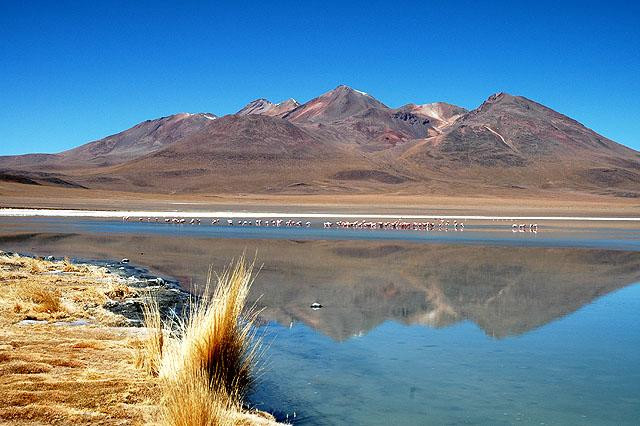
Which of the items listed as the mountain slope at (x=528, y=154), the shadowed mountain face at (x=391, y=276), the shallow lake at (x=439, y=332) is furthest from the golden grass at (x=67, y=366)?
the mountain slope at (x=528, y=154)

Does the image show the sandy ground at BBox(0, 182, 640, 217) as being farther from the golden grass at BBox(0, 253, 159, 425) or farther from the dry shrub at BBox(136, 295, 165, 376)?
the dry shrub at BBox(136, 295, 165, 376)

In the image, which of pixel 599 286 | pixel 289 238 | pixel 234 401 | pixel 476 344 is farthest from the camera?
pixel 289 238

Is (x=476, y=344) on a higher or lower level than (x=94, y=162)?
A: lower

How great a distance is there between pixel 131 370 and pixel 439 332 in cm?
406

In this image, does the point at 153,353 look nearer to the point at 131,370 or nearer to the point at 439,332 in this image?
the point at 131,370

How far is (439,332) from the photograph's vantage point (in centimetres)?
855

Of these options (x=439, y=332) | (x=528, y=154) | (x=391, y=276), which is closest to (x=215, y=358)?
(x=439, y=332)

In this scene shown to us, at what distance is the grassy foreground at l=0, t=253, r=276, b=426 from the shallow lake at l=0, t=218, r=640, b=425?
2.10 feet

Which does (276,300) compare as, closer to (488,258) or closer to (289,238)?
(488,258)

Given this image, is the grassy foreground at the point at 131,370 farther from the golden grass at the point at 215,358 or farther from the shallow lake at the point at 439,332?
the shallow lake at the point at 439,332

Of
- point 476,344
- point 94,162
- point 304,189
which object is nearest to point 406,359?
point 476,344

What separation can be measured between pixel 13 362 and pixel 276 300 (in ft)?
17.0

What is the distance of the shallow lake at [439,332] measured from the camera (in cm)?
580

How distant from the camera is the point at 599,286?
12.8 metres
